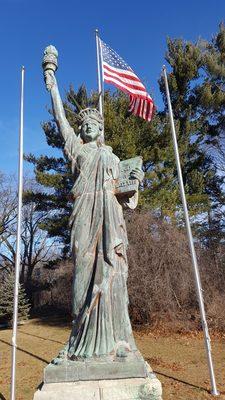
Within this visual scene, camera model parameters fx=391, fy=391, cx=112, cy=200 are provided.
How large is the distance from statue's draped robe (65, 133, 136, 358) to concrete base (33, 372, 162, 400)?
313mm

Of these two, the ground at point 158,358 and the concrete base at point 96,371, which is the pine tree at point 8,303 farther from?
the concrete base at point 96,371

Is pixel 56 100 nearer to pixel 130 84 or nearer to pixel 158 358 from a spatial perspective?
pixel 130 84

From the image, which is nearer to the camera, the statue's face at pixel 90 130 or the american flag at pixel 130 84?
the statue's face at pixel 90 130

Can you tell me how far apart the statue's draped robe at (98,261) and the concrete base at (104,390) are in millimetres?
313

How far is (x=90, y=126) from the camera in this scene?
5352mm

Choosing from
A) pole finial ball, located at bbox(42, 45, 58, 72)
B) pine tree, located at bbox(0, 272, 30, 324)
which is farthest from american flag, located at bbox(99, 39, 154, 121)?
pine tree, located at bbox(0, 272, 30, 324)

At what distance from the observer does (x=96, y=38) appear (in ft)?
36.7

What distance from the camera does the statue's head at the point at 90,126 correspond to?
17.5ft

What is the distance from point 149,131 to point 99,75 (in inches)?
453

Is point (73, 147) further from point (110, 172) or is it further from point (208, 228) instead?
point (208, 228)

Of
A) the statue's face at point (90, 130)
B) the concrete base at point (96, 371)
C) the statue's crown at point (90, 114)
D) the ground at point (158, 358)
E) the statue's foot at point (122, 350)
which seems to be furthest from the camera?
the ground at point (158, 358)

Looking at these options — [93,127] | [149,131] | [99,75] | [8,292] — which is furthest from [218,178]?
[93,127]

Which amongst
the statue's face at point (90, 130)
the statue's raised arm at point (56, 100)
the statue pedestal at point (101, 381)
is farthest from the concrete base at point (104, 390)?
the statue's face at point (90, 130)

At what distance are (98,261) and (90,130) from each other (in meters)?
1.85
